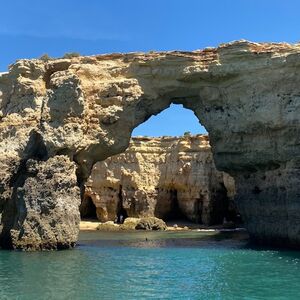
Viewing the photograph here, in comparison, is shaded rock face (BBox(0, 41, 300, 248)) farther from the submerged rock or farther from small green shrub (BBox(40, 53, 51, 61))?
the submerged rock

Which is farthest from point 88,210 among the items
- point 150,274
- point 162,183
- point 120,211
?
point 150,274

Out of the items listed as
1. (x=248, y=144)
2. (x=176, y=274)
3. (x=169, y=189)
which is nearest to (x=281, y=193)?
(x=248, y=144)

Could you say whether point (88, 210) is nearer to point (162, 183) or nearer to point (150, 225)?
point (162, 183)

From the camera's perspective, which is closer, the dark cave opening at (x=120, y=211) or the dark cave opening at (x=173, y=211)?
the dark cave opening at (x=120, y=211)

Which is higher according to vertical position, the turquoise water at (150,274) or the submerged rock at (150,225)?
the submerged rock at (150,225)

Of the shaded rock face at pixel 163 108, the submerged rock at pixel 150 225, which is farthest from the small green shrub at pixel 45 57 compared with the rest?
the submerged rock at pixel 150 225

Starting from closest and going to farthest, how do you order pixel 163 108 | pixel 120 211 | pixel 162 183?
pixel 163 108 → pixel 162 183 → pixel 120 211

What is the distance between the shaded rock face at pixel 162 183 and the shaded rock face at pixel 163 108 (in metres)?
22.8

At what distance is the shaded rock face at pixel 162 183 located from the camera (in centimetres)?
5625

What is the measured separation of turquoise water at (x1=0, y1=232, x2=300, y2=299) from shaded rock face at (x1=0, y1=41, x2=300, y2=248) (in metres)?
3.91

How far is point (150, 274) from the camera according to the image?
19656mm

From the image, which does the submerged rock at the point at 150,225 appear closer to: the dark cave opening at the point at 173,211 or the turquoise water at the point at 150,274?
the dark cave opening at the point at 173,211

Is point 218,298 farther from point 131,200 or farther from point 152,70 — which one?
point 131,200

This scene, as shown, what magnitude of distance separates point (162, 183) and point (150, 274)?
127 ft
